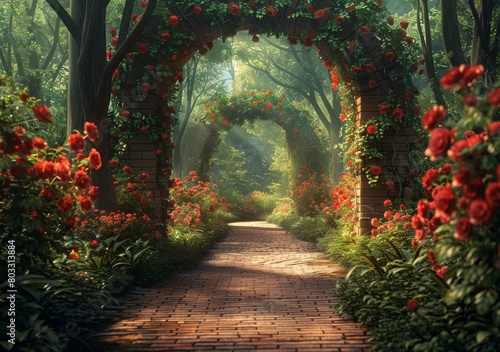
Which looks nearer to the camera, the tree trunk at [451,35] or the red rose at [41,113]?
the red rose at [41,113]

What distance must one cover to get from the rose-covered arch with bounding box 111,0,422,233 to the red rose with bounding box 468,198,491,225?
5.28 m

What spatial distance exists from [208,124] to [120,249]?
11491mm

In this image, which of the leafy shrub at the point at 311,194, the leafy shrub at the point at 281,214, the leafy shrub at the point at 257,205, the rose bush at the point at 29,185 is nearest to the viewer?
the rose bush at the point at 29,185

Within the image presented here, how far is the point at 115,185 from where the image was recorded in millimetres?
8195

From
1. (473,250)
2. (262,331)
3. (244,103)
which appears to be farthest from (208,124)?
(473,250)

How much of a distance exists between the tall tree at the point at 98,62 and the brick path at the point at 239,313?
1.81 m

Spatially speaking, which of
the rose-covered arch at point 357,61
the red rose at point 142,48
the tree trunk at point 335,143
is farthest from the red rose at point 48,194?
the tree trunk at point 335,143

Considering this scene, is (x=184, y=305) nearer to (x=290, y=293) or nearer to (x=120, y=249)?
(x=290, y=293)

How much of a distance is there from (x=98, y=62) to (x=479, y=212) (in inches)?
236

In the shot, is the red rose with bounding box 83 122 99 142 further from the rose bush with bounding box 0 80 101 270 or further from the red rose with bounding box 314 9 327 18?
the red rose with bounding box 314 9 327 18

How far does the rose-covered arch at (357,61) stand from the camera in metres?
8.19

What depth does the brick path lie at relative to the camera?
4.06 m

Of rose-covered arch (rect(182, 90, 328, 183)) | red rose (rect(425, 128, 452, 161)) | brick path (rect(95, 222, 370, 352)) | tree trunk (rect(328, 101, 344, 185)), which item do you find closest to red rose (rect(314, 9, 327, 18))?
brick path (rect(95, 222, 370, 352))

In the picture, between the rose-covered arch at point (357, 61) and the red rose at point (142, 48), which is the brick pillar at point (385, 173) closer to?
the rose-covered arch at point (357, 61)
